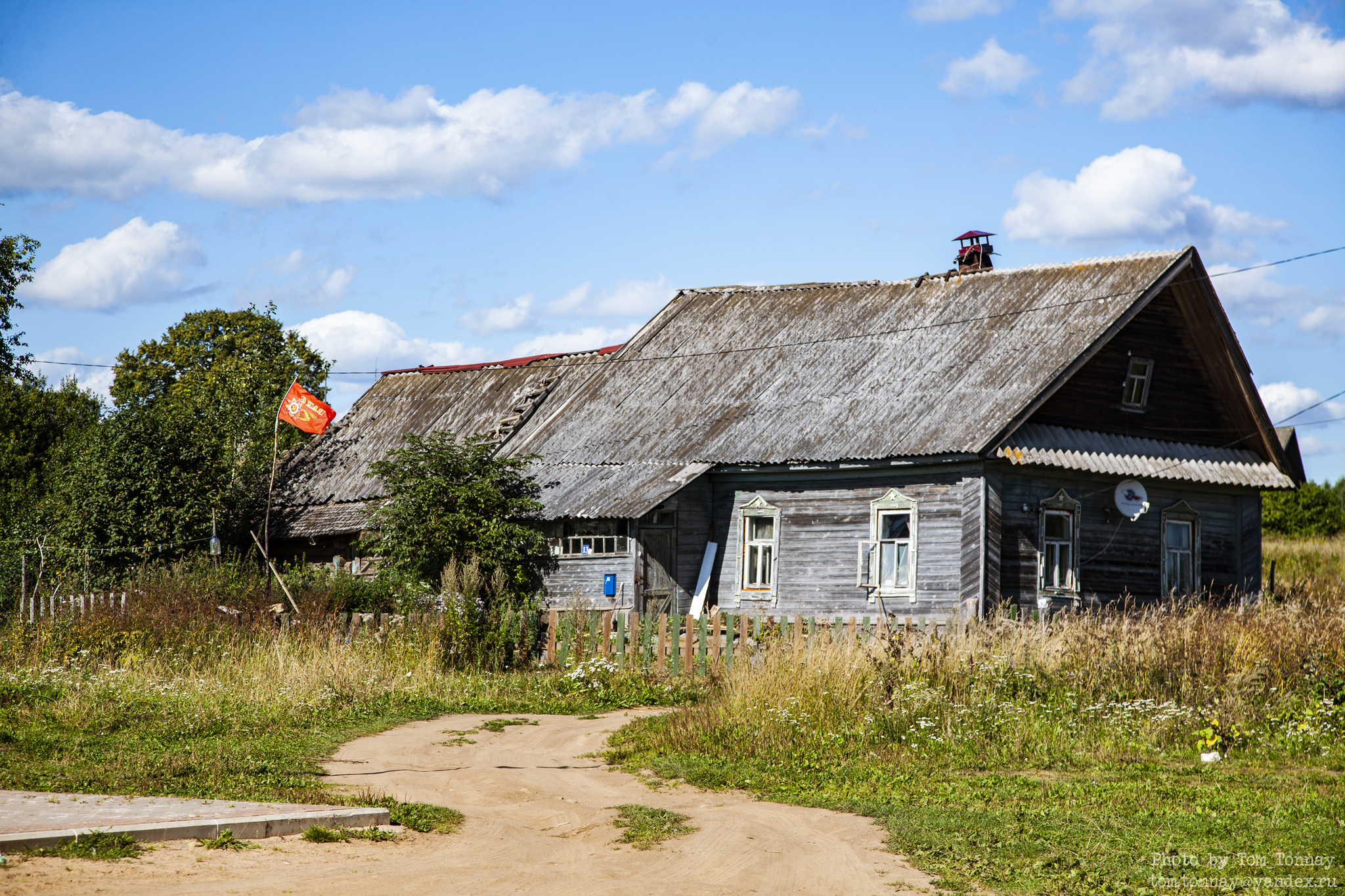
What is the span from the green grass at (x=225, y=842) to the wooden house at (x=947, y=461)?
45.4 ft

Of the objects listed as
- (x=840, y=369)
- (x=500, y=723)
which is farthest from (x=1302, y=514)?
(x=500, y=723)

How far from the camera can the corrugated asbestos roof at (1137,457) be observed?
67.0 ft

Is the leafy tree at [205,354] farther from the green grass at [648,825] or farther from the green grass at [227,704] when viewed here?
the green grass at [648,825]

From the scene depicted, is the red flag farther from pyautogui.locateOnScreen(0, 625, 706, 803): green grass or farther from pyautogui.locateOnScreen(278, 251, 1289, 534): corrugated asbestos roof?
pyautogui.locateOnScreen(0, 625, 706, 803): green grass

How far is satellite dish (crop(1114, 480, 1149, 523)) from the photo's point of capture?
21.5 meters

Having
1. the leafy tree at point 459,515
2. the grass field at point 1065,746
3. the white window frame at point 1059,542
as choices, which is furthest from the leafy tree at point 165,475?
the white window frame at point 1059,542

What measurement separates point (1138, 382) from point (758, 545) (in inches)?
289

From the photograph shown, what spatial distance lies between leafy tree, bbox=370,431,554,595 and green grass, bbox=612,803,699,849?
12.7 m

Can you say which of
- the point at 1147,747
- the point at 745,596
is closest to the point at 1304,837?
the point at 1147,747

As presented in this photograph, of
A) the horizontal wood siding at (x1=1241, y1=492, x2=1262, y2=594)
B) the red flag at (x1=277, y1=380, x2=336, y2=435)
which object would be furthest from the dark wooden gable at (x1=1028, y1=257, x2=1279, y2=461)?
the red flag at (x1=277, y1=380, x2=336, y2=435)

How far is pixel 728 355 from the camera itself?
26781 mm

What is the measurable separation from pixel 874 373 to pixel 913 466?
3.06m

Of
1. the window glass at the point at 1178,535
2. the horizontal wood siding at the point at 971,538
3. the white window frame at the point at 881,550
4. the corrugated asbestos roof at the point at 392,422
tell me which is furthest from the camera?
the corrugated asbestos roof at the point at 392,422

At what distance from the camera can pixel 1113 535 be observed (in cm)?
2177
